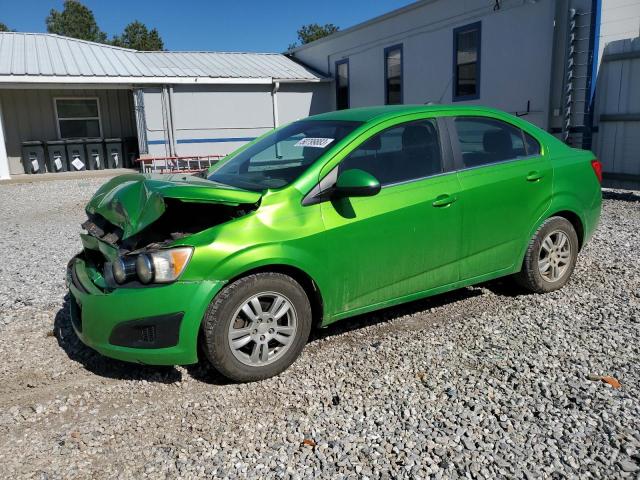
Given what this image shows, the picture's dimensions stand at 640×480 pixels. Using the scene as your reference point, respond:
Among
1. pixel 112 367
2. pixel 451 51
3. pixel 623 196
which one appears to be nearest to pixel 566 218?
pixel 112 367

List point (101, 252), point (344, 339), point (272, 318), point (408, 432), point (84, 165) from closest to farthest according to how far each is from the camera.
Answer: point (408, 432) → point (272, 318) → point (101, 252) → point (344, 339) → point (84, 165)

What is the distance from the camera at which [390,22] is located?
15.6m

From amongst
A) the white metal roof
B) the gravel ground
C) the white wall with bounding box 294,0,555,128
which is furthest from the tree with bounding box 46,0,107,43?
the gravel ground

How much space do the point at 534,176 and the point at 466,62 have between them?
9.81 meters

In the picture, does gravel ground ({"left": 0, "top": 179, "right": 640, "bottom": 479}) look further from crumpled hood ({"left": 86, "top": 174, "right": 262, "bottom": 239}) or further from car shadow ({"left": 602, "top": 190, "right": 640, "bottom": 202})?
car shadow ({"left": 602, "top": 190, "right": 640, "bottom": 202})

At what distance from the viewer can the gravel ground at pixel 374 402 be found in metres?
2.62

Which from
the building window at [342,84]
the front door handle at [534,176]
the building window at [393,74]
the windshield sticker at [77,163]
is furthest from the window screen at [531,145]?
the windshield sticker at [77,163]

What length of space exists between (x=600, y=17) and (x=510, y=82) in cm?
217

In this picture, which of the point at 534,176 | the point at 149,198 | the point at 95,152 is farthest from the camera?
the point at 95,152

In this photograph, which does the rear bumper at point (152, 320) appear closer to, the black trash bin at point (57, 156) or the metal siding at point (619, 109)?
the metal siding at point (619, 109)

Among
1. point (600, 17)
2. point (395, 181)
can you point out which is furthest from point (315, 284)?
point (600, 17)

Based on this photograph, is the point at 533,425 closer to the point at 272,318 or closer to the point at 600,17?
the point at 272,318

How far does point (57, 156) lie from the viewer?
57.5ft

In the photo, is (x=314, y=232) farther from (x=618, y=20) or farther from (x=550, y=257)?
(x=618, y=20)
